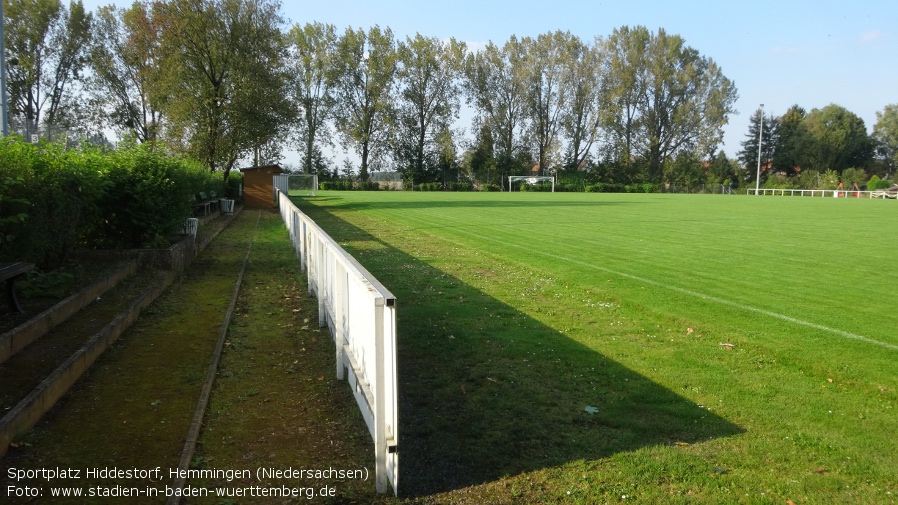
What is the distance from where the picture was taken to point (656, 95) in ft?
260

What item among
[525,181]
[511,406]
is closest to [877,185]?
[525,181]

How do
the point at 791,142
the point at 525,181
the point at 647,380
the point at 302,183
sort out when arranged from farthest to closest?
1. the point at 791,142
2. the point at 525,181
3. the point at 302,183
4. the point at 647,380

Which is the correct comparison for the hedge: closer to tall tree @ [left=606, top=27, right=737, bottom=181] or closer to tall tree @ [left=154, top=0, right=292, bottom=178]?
tall tree @ [left=154, top=0, right=292, bottom=178]

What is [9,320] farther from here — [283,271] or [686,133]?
[686,133]

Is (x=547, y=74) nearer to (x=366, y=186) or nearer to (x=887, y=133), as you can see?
(x=366, y=186)

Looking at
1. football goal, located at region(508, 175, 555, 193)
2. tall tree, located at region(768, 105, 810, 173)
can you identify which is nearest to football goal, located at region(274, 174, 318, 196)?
football goal, located at region(508, 175, 555, 193)

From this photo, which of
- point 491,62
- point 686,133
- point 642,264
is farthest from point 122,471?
point 686,133

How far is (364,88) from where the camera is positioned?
2928 inches

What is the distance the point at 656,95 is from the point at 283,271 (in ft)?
249

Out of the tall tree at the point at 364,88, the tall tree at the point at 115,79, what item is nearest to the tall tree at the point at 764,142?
the tall tree at the point at 364,88

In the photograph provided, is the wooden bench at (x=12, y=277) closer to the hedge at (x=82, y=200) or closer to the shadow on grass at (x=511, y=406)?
the hedge at (x=82, y=200)

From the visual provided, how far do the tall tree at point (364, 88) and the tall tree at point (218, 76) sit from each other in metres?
40.8

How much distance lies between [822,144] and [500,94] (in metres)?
41.4

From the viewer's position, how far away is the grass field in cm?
386
